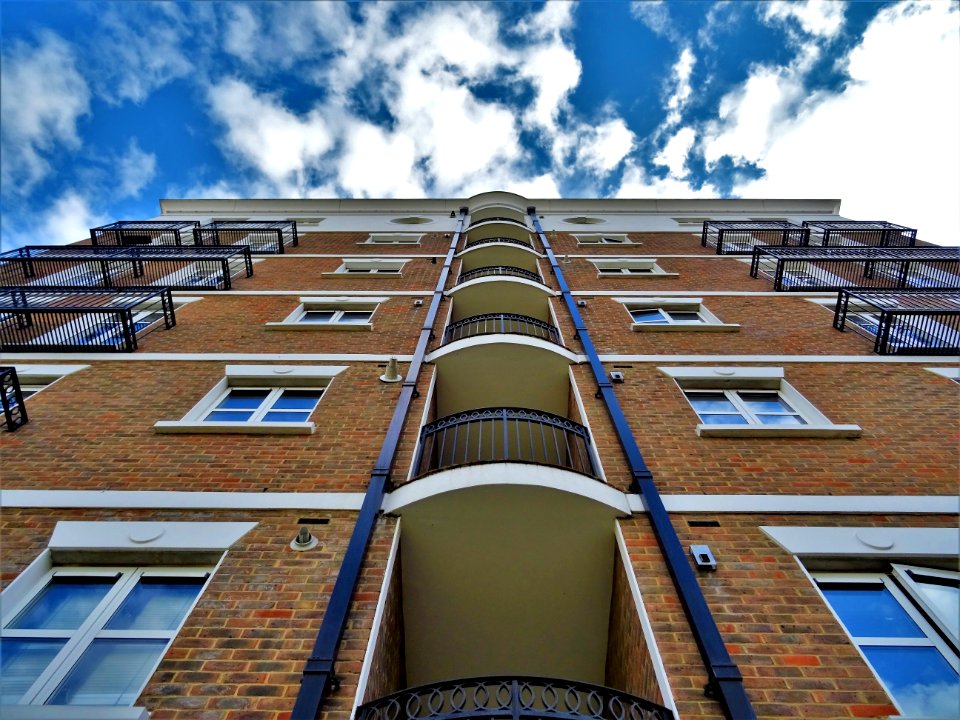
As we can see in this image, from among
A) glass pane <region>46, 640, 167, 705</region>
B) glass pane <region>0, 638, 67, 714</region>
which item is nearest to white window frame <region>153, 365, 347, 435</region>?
glass pane <region>0, 638, 67, 714</region>

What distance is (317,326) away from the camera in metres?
11.2

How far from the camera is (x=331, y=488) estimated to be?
6.68 meters

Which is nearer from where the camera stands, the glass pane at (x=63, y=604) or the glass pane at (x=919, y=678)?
the glass pane at (x=919, y=678)

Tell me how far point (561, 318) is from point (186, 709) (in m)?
9.34

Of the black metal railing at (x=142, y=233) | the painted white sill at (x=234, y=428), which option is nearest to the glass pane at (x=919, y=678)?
the painted white sill at (x=234, y=428)

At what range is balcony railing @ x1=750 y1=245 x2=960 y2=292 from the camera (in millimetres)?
13438

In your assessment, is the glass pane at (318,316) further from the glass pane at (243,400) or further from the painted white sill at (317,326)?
the glass pane at (243,400)

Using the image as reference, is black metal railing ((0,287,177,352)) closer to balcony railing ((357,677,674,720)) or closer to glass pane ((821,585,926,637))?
balcony railing ((357,677,674,720))

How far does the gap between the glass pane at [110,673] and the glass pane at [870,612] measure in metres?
6.34

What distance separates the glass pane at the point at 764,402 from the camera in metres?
8.74

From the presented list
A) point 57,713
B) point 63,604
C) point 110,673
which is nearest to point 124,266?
point 63,604

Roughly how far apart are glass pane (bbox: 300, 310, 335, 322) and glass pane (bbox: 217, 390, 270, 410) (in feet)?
11.8

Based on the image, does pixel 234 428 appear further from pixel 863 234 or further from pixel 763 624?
pixel 863 234

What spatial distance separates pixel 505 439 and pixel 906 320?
917 cm
